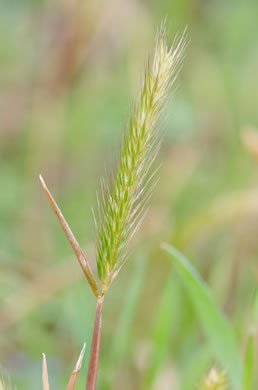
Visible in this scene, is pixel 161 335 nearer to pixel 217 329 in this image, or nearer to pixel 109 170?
pixel 217 329

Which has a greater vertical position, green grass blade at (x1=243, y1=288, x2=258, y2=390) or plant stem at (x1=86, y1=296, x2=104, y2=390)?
plant stem at (x1=86, y1=296, x2=104, y2=390)

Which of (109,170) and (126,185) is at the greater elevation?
(126,185)

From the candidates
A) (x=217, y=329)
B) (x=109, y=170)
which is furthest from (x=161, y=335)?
(x=109, y=170)

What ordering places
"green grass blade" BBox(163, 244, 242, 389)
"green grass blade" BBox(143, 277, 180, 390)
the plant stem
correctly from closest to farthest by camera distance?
1. the plant stem
2. "green grass blade" BBox(163, 244, 242, 389)
3. "green grass blade" BBox(143, 277, 180, 390)

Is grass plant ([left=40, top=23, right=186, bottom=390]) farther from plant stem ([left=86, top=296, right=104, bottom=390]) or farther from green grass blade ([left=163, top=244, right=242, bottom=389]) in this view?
green grass blade ([left=163, top=244, right=242, bottom=389])

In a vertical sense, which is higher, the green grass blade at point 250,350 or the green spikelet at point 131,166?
the green spikelet at point 131,166

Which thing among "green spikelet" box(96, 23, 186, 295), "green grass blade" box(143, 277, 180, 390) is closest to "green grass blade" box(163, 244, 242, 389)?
"green grass blade" box(143, 277, 180, 390)

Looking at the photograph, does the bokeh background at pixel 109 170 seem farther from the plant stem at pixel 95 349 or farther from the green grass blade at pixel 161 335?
the plant stem at pixel 95 349

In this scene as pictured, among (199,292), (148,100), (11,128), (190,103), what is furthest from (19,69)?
(148,100)

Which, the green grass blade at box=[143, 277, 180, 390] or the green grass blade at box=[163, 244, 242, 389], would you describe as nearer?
the green grass blade at box=[163, 244, 242, 389]

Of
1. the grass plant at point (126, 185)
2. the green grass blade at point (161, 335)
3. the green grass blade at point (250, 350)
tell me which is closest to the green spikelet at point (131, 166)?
the grass plant at point (126, 185)
